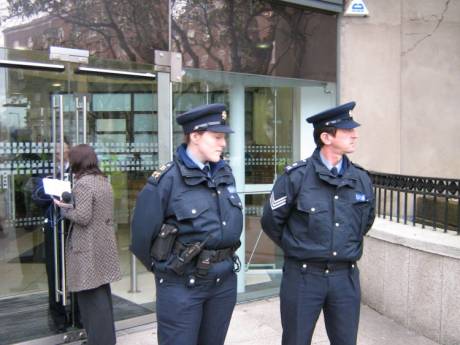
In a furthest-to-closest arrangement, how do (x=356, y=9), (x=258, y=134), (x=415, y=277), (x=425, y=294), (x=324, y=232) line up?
(x=356, y=9) → (x=258, y=134) → (x=415, y=277) → (x=425, y=294) → (x=324, y=232)

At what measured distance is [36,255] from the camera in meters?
4.86

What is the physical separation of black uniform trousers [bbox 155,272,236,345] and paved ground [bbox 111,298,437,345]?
5.73 ft

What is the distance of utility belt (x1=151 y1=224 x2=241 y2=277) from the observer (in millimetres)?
2764

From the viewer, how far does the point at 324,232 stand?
3.12 m

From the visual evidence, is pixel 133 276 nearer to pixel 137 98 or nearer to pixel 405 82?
pixel 137 98

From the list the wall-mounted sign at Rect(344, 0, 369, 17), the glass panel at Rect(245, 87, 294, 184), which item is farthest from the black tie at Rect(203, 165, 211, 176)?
the wall-mounted sign at Rect(344, 0, 369, 17)

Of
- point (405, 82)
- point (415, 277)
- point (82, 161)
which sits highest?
point (405, 82)

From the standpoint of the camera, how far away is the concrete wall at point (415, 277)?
4355 mm

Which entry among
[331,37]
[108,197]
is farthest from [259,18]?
[108,197]

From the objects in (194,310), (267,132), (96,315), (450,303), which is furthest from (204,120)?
(267,132)

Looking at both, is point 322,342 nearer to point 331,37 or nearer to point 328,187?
point 328,187

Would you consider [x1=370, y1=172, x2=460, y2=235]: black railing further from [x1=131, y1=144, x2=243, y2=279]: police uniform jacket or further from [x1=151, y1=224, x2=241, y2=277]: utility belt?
[x1=151, y1=224, x2=241, y2=277]: utility belt

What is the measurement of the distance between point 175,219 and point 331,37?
4358 mm

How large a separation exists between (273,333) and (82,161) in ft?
7.59
